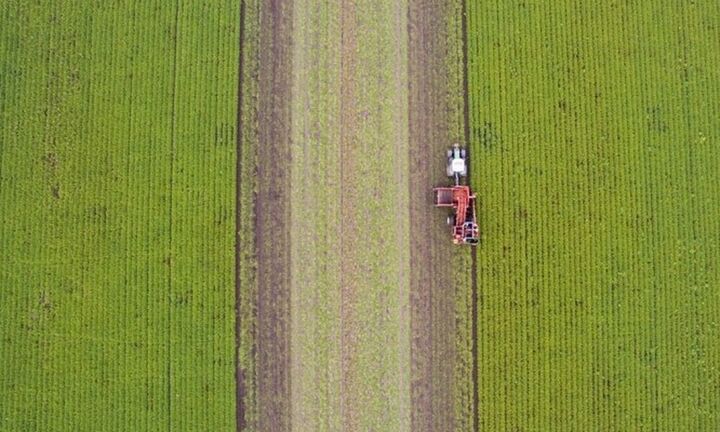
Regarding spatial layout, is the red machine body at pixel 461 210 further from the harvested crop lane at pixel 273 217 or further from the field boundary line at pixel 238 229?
the field boundary line at pixel 238 229

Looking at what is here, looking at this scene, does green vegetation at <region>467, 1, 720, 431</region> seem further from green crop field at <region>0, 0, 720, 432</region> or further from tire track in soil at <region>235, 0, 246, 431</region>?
tire track in soil at <region>235, 0, 246, 431</region>

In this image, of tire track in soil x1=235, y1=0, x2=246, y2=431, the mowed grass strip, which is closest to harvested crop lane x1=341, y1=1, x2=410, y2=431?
the mowed grass strip

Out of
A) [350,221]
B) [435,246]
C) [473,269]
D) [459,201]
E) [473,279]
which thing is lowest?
[473,279]

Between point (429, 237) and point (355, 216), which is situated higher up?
point (355, 216)

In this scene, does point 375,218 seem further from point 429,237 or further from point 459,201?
point 459,201

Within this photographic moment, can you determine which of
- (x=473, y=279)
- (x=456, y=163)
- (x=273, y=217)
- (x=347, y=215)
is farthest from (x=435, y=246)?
(x=273, y=217)

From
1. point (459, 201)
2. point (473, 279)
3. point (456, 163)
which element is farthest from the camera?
point (473, 279)

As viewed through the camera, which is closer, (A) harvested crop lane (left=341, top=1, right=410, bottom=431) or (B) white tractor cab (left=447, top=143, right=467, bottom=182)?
(A) harvested crop lane (left=341, top=1, right=410, bottom=431)
